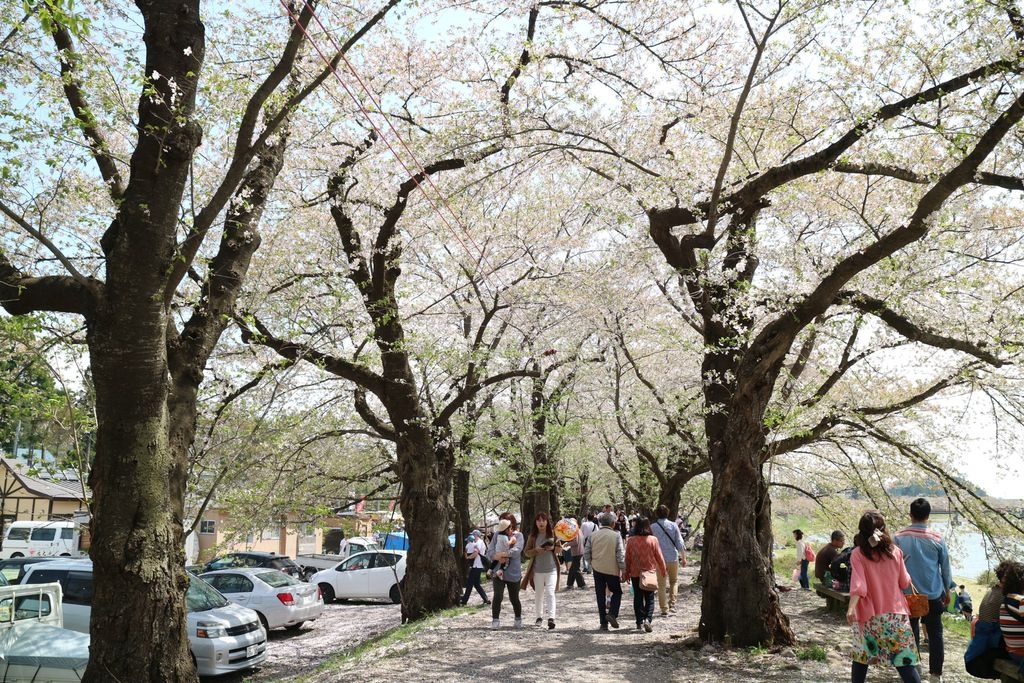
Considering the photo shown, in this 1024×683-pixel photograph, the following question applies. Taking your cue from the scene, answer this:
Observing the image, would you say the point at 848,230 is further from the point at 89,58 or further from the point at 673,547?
the point at 89,58

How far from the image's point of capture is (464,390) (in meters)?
12.9

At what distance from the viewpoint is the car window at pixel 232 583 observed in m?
15.4

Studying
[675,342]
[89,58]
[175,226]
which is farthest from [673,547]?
[89,58]

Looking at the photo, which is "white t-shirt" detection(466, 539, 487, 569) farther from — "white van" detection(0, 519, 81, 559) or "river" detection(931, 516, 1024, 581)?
"white van" detection(0, 519, 81, 559)

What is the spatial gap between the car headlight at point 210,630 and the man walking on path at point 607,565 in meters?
5.53

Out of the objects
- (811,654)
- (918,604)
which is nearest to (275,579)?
(811,654)

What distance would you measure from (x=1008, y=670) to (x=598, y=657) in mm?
4233

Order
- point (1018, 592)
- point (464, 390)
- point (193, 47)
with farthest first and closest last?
point (464, 390)
point (193, 47)
point (1018, 592)

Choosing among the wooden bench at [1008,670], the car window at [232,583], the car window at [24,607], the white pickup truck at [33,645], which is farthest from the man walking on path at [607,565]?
the car window at [232,583]

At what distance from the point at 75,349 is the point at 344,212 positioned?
4.27m

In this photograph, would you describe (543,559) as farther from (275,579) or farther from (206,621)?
(275,579)

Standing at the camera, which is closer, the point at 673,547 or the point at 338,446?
the point at 673,547

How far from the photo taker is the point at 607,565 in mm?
10289

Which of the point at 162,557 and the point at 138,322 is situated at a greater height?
the point at 138,322
